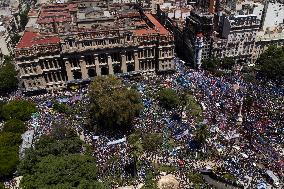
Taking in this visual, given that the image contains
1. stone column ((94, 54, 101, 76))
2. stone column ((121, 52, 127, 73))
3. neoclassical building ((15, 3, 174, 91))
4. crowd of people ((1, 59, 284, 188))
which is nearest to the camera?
crowd of people ((1, 59, 284, 188))

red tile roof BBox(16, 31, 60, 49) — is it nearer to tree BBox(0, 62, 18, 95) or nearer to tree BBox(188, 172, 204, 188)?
tree BBox(0, 62, 18, 95)

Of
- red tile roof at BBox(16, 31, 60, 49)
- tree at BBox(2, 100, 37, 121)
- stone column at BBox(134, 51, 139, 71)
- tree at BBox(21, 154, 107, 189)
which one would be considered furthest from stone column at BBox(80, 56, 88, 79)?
tree at BBox(21, 154, 107, 189)

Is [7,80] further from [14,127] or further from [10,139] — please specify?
[10,139]

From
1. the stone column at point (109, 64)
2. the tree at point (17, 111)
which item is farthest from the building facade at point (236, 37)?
the tree at point (17, 111)

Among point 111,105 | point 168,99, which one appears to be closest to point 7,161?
point 111,105

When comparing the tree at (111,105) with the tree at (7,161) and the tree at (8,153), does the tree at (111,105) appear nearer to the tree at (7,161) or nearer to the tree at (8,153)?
the tree at (8,153)

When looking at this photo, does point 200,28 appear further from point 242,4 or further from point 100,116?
point 100,116

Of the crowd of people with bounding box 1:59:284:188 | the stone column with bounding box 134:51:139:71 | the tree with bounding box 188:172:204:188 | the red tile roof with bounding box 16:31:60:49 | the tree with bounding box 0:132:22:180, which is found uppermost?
the red tile roof with bounding box 16:31:60:49
